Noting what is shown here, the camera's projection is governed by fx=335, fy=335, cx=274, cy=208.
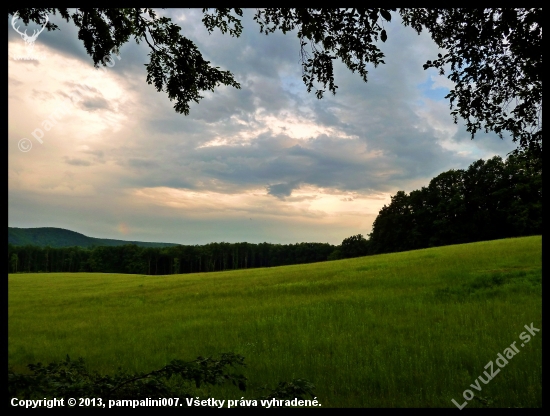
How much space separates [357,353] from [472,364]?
2.53m

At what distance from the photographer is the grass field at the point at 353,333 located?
21.9 ft

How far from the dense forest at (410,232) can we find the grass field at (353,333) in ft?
138

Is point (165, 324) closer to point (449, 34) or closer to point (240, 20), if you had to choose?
point (240, 20)

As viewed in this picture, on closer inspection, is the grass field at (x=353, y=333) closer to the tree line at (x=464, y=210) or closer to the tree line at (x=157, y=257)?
the tree line at (x=464, y=210)

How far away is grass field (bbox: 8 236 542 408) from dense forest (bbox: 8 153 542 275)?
42119 millimetres

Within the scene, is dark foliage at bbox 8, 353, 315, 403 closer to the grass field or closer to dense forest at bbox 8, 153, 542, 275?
the grass field

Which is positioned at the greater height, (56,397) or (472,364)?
(56,397)

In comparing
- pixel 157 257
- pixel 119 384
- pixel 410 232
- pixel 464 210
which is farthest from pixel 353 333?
pixel 157 257

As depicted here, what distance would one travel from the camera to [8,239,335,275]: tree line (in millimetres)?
104500

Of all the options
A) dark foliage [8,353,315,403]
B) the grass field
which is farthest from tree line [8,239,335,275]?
dark foliage [8,353,315,403]
